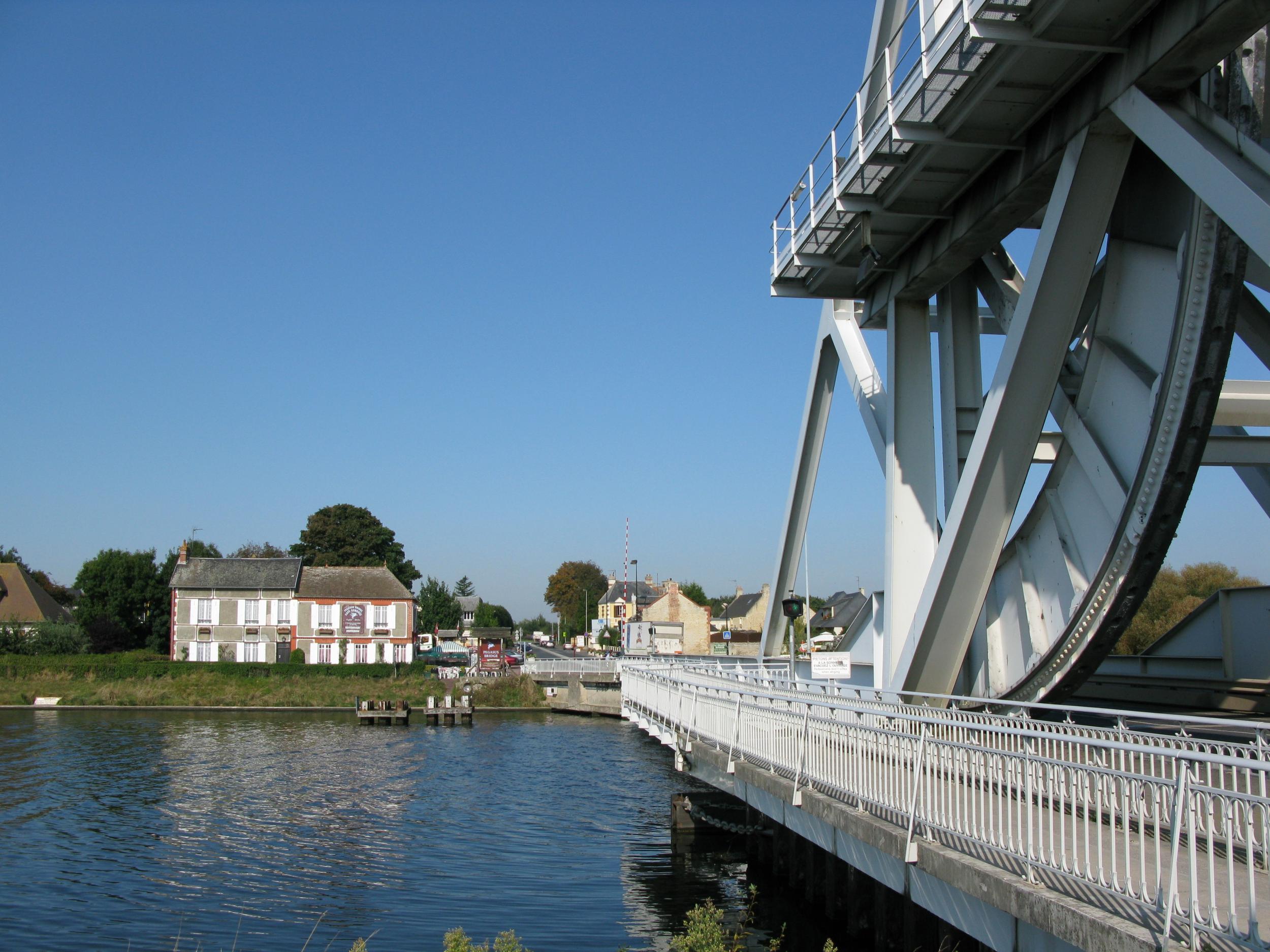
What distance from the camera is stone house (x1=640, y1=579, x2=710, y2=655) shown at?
306 ft

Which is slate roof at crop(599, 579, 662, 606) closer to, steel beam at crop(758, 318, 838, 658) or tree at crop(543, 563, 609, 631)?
tree at crop(543, 563, 609, 631)

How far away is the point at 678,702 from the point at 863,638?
7710 millimetres

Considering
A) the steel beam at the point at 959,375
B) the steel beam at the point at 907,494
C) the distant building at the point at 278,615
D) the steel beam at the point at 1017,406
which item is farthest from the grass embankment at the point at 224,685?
the steel beam at the point at 1017,406

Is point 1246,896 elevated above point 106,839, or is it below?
above

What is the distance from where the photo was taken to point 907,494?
17469 mm

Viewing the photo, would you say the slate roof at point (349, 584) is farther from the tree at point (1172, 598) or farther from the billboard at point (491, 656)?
the tree at point (1172, 598)

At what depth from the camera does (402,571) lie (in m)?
107

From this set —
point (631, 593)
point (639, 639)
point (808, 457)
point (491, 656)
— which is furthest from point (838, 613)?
point (808, 457)

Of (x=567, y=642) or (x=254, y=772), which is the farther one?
(x=567, y=642)

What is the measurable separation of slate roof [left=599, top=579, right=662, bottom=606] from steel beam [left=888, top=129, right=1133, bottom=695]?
93.1m

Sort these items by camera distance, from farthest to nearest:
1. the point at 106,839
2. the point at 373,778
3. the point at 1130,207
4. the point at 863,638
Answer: the point at 373,778
the point at 863,638
the point at 106,839
the point at 1130,207

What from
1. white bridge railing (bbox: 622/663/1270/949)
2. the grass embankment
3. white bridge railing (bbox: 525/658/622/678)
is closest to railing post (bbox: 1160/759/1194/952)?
white bridge railing (bbox: 622/663/1270/949)

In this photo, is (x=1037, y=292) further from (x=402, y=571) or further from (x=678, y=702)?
(x=402, y=571)

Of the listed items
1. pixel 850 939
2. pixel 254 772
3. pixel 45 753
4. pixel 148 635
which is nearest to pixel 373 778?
pixel 254 772
